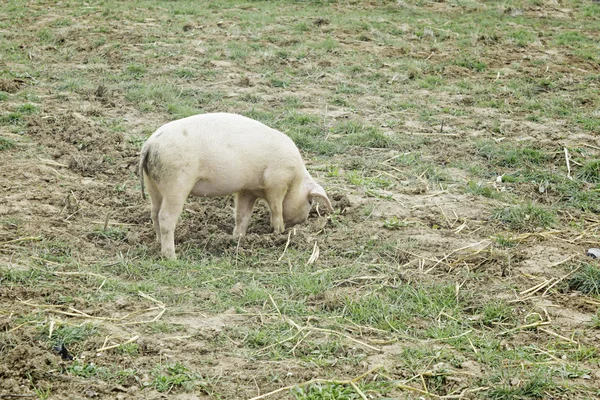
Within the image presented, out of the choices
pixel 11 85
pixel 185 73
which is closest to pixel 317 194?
pixel 185 73

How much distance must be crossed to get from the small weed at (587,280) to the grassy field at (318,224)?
0.06 ft

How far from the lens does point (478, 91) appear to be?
35.2 feet

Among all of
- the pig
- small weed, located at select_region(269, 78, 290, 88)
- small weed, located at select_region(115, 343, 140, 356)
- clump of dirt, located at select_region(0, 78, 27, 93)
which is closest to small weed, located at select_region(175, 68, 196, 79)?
small weed, located at select_region(269, 78, 290, 88)

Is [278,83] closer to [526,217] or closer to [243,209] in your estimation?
[243,209]

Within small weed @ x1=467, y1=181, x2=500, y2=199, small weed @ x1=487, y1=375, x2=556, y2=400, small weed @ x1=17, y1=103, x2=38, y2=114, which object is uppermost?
small weed @ x1=487, y1=375, x2=556, y2=400

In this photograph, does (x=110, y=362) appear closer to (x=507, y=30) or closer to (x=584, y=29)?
(x=507, y=30)

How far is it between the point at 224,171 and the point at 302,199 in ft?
3.13

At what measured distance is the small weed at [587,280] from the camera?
5.59 m

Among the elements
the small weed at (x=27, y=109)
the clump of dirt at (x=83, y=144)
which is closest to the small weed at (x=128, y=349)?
A: the clump of dirt at (x=83, y=144)

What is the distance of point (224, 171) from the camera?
20.5 ft

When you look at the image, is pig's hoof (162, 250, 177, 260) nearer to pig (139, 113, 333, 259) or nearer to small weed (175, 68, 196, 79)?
pig (139, 113, 333, 259)

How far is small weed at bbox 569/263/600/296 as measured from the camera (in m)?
5.59

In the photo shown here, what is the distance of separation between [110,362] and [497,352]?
2.29m

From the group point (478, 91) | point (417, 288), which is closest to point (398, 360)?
point (417, 288)
